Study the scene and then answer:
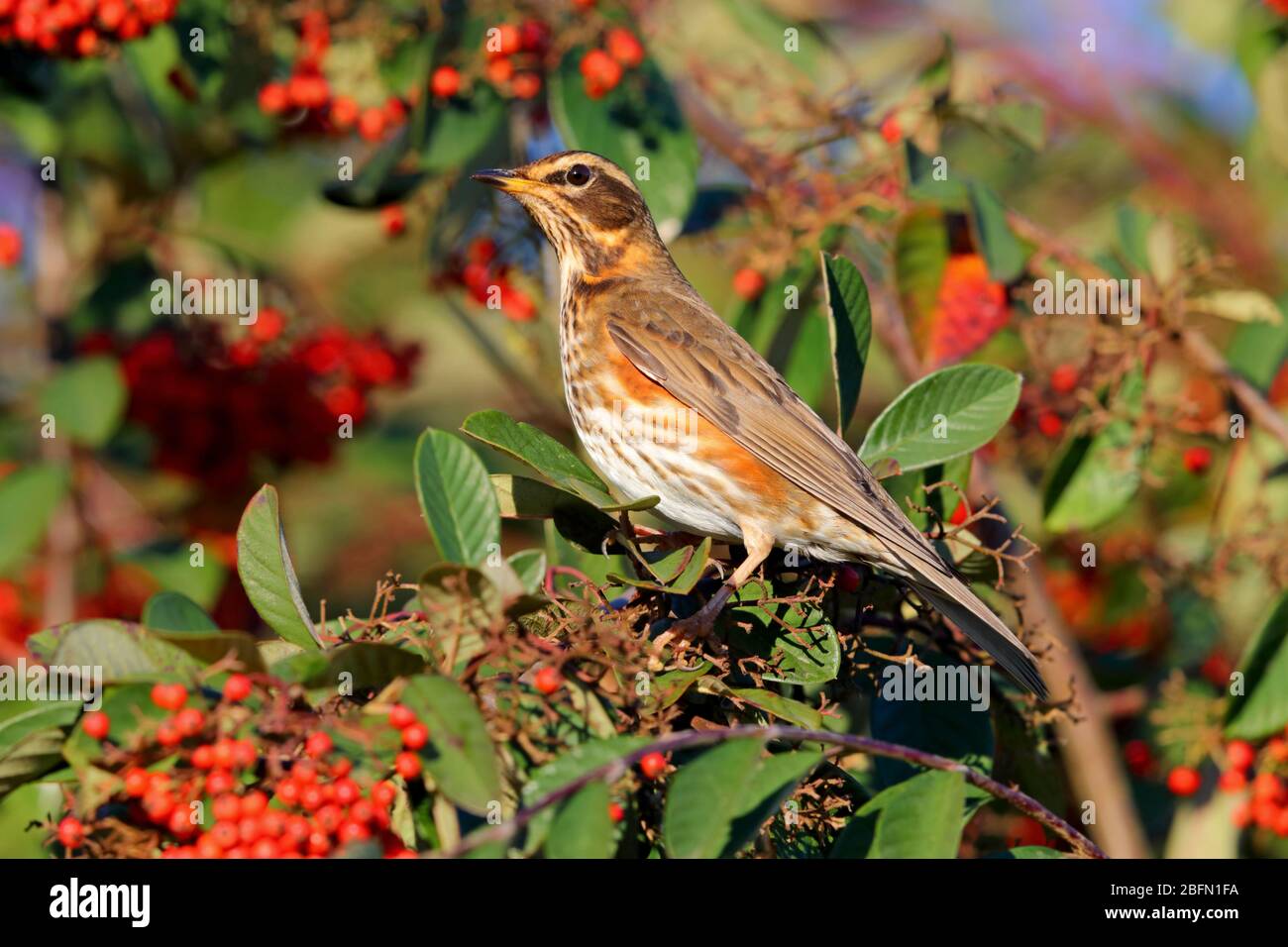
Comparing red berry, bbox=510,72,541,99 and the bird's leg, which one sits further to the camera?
red berry, bbox=510,72,541,99

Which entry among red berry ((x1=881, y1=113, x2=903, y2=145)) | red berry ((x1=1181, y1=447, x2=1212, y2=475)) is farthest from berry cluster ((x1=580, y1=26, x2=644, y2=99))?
red berry ((x1=1181, y1=447, x2=1212, y2=475))

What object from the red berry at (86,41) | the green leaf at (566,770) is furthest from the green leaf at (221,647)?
the red berry at (86,41)

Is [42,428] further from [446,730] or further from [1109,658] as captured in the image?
[1109,658]

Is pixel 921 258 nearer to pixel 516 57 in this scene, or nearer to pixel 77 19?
pixel 516 57

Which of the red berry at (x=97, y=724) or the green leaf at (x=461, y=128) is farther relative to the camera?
the green leaf at (x=461, y=128)

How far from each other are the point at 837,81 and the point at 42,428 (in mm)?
3081

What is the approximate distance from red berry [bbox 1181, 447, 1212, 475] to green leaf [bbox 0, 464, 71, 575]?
12.4ft

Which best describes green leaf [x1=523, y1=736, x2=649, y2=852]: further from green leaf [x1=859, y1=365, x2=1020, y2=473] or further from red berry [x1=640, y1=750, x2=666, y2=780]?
green leaf [x1=859, y1=365, x2=1020, y2=473]

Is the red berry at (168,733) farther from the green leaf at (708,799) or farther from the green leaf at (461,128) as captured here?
the green leaf at (461,128)

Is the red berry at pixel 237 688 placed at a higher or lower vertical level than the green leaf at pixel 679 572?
lower

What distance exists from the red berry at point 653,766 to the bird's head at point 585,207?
2.39 metres

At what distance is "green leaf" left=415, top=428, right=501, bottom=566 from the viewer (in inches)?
105

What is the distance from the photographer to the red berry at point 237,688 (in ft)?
7.29

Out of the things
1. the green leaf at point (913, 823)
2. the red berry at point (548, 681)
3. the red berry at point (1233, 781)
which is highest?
the red berry at point (548, 681)
